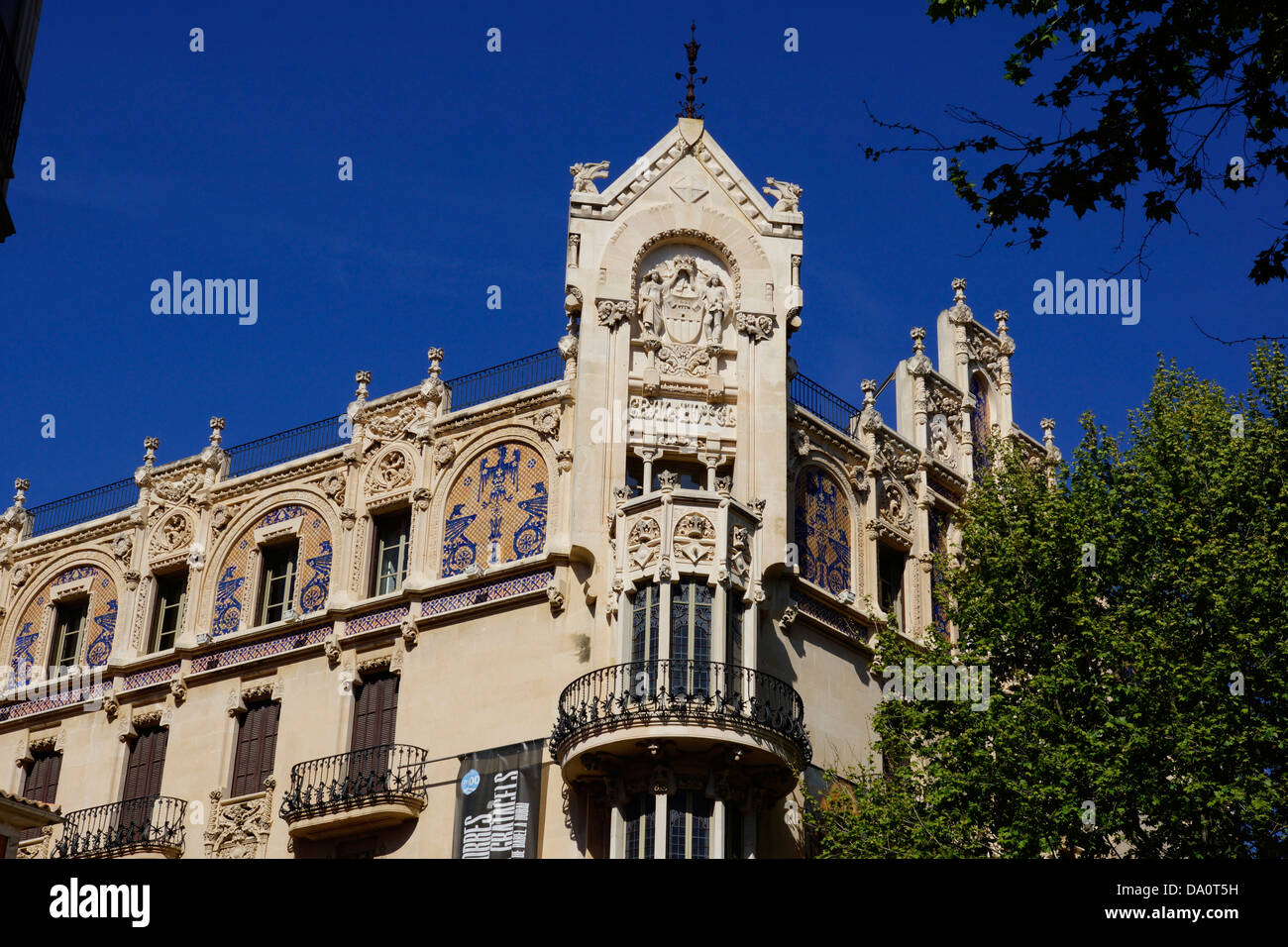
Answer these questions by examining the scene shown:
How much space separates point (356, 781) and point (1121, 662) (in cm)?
1606

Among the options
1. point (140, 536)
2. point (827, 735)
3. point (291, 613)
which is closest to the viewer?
point (827, 735)

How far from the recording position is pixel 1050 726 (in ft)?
105

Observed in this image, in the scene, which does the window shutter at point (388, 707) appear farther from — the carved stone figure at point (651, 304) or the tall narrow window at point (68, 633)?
the tall narrow window at point (68, 633)

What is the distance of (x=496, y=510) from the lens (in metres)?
40.9

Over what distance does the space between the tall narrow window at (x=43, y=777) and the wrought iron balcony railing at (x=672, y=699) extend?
15.0 metres

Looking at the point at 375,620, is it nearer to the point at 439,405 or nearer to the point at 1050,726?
the point at 439,405

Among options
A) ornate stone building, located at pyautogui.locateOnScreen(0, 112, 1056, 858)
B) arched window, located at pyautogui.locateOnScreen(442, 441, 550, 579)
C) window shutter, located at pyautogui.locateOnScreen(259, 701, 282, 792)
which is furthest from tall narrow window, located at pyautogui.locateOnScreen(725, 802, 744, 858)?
window shutter, located at pyautogui.locateOnScreen(259, 701, 282, 792)

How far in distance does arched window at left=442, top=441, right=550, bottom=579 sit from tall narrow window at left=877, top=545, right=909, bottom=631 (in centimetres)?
831

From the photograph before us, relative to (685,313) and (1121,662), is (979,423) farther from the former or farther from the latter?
(1121,662)

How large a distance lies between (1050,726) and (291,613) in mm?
18432

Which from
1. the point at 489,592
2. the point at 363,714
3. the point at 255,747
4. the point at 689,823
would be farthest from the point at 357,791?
the point at 689,823

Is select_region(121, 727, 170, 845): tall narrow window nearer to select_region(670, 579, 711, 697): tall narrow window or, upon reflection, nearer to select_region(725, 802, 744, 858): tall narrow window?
select_region(670, 579, 711, 697): tall narrow window
